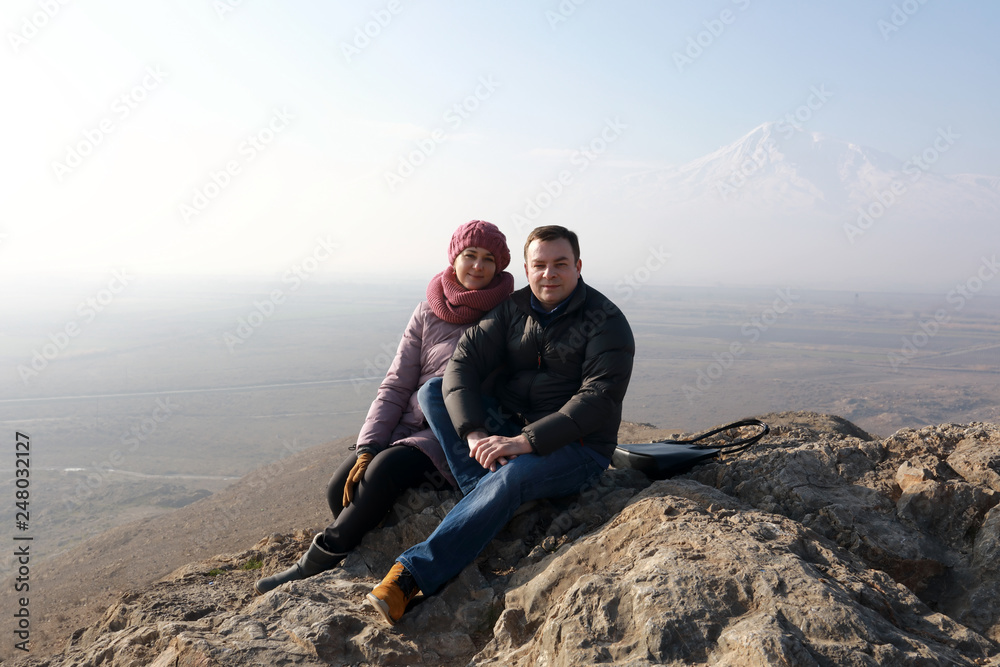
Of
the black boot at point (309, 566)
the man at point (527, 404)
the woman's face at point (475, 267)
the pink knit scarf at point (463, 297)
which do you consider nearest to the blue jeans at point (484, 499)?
the man at point (527, 404)

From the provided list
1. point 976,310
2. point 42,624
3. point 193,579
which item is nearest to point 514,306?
point 193,579

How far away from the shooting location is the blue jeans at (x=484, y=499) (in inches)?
129

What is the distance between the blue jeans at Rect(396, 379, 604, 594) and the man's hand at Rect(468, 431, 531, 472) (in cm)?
4

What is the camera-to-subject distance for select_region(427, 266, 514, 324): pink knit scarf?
14.4 feet

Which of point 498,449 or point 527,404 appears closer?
point 498,449

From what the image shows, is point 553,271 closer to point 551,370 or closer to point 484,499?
point 551,370

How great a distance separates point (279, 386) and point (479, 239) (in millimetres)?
56140

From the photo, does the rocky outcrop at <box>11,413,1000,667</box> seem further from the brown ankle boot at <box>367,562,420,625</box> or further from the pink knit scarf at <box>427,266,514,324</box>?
the pink knit scarf at <box>427,266,514,324</box>

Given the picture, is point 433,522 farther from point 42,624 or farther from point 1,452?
point 1,452

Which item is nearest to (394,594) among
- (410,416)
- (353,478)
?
(353,478)

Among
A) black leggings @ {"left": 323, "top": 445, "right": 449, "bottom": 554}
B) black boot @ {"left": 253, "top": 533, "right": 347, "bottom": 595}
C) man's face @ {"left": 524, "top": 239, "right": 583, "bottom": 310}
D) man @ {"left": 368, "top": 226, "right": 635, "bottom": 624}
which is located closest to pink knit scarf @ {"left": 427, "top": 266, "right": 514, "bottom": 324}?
man @ {"left": 368, "top": 226, "right": 635, "bottom": 624}

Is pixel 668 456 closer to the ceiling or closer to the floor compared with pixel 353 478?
closer to the floor

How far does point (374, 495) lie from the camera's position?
3.90m

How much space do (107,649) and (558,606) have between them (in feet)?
8.62
